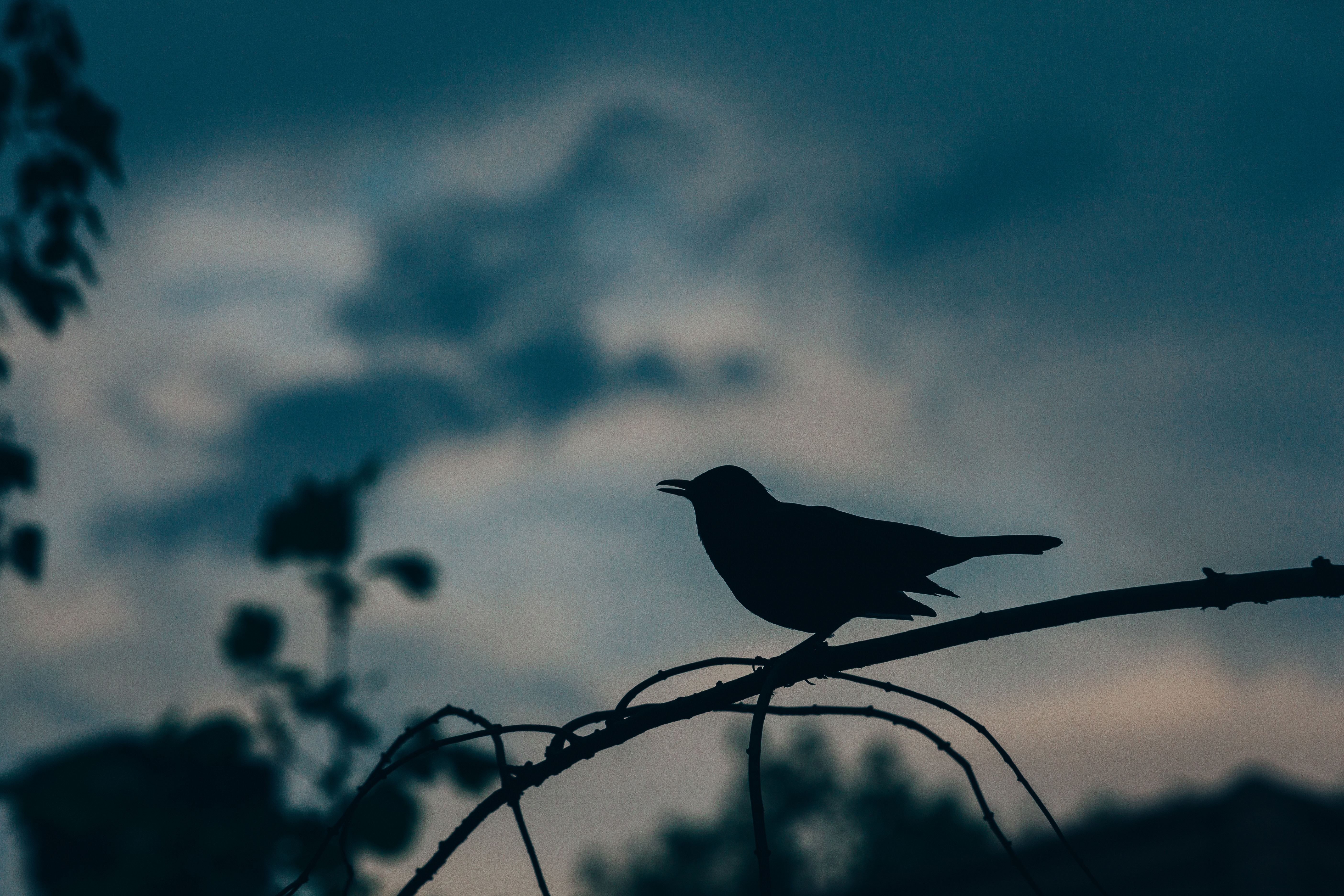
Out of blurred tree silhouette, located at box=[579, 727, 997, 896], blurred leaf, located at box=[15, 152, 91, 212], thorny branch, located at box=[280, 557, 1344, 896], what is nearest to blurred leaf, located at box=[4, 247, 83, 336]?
blurred leaf, located at box=[15, 152, 91, 212]

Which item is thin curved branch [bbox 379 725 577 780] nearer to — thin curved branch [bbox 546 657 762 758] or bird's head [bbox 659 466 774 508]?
thin curved branch [bbox 546 657 762 758]

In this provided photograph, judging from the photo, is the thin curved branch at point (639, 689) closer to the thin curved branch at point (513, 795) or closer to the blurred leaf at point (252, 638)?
the thin curved branch at point (513, 795)

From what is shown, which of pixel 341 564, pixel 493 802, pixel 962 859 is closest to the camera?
pixel 493 802

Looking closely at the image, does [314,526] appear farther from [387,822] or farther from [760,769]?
[760,769]

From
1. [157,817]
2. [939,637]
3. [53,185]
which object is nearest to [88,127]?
[53,185]

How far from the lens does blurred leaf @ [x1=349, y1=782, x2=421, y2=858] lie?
4.07 m

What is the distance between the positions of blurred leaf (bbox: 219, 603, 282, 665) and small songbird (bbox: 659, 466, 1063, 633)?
76.6 inches

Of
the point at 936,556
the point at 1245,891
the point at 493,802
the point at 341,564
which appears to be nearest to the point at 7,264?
the point at 341,564

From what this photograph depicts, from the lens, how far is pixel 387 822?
13.4ft

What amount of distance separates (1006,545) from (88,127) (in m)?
3.65

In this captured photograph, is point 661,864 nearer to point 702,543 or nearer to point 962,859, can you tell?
point 962,859

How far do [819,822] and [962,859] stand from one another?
6551 cm

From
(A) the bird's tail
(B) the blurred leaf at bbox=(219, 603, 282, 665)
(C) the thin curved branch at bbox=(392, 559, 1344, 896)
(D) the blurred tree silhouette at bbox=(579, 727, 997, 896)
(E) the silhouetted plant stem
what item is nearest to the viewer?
(E) the silhouetted plant stem

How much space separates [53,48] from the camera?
395cm
